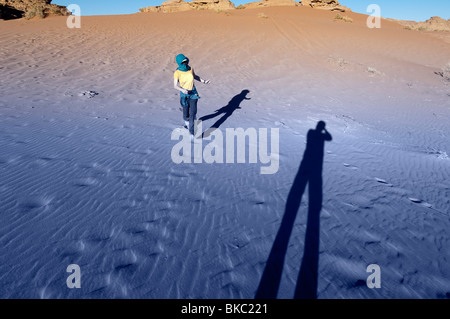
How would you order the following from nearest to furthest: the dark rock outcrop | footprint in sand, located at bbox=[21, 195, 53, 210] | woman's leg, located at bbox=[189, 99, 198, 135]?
1. footprint in sand, located at bbox=[21, 195, 53, 210]
2. woman's leg, located at bbox=[189, 99, 198, 135]
3. the dark rock outcrop

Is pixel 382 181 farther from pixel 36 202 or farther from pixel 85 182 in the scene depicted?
pixel 36 202

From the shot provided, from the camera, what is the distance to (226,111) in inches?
312

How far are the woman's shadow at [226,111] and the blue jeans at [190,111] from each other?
50 cm

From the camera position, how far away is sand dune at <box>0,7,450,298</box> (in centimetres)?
233

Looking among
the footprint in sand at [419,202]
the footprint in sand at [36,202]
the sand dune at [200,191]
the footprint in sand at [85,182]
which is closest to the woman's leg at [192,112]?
the sand dune at [200,191]

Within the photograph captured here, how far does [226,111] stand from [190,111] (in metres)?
2.81

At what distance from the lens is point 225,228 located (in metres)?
2.96

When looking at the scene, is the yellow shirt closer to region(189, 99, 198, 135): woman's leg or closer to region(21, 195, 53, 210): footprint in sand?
region(189, 99, 198, 135): woman's leg

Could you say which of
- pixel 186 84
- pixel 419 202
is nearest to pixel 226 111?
pixel 186 84

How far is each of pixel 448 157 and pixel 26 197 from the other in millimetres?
7178

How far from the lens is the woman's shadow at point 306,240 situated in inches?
88.9

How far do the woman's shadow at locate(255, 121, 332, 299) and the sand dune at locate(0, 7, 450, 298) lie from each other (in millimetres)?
70

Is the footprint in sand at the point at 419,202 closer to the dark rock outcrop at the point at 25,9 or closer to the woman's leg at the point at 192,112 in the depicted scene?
the woman's leg at the point at 192,112

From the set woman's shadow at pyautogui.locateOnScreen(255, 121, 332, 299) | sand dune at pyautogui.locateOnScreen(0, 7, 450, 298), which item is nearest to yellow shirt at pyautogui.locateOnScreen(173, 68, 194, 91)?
sand dune at pyautogui.locateOnScreen(0, 7, 450, 298)
